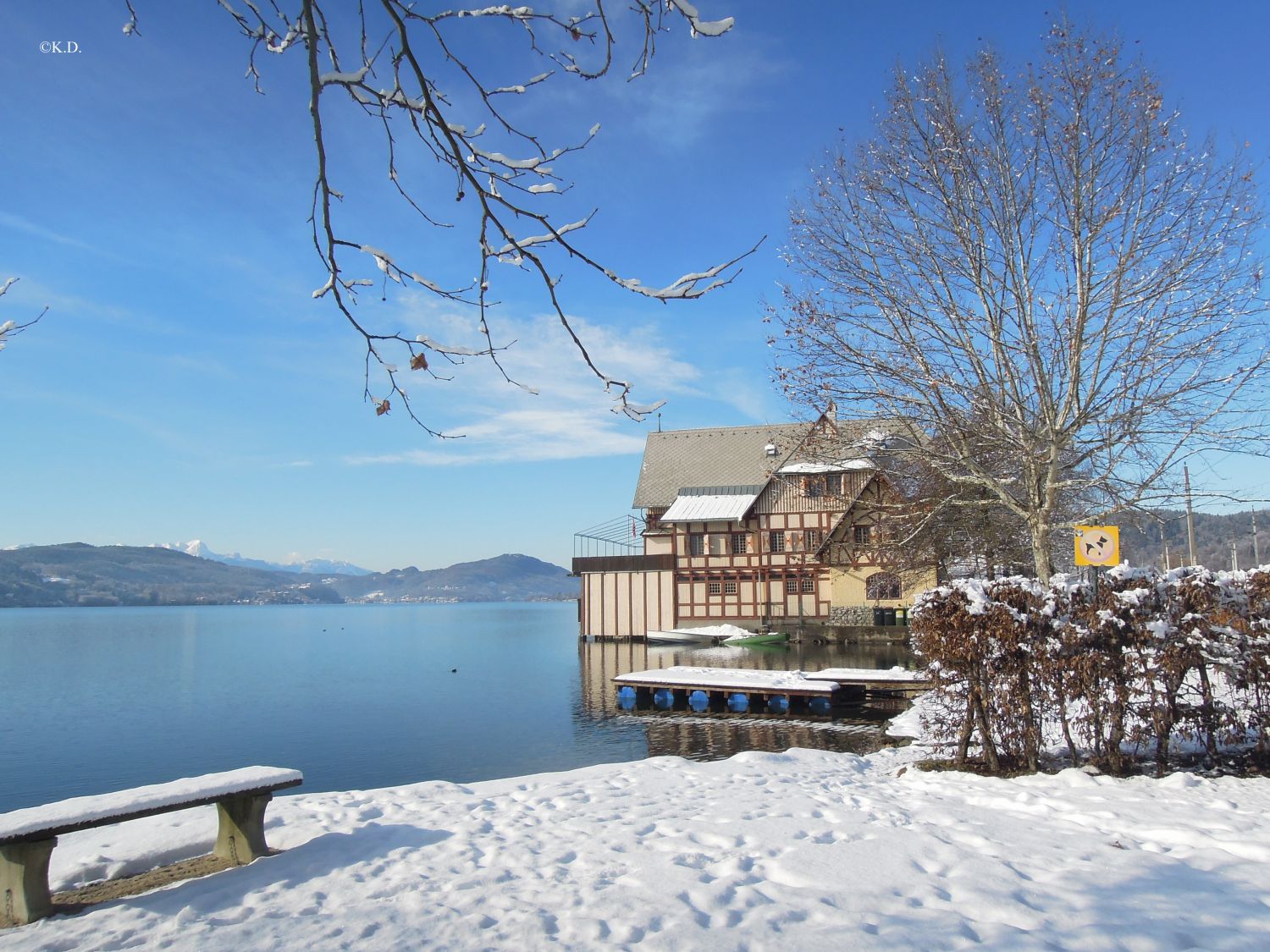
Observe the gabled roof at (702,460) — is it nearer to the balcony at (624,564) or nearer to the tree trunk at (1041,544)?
the balcony at (624,564)

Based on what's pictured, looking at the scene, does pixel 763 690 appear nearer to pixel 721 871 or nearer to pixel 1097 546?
pixel 1097 546

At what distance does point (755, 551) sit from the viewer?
136 feet

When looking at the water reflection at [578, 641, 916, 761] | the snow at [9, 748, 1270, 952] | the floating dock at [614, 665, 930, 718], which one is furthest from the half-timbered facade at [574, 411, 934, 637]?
the snow at [9, 748, 1270, 952]

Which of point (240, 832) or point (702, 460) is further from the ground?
point (702, 460)

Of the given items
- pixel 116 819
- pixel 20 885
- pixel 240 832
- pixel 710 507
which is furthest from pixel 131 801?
pixel 710 507

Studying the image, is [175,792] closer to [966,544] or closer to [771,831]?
[771,831]

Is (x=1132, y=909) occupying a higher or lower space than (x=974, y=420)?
lower

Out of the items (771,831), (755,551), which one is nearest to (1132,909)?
(771,831)

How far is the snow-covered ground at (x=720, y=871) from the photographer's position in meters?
4.04

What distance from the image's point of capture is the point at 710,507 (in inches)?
1683

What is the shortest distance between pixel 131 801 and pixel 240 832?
0.74 m

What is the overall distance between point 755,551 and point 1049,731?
31.8m

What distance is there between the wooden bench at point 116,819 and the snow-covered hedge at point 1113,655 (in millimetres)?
6183

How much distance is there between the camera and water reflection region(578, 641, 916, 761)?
14.8m
